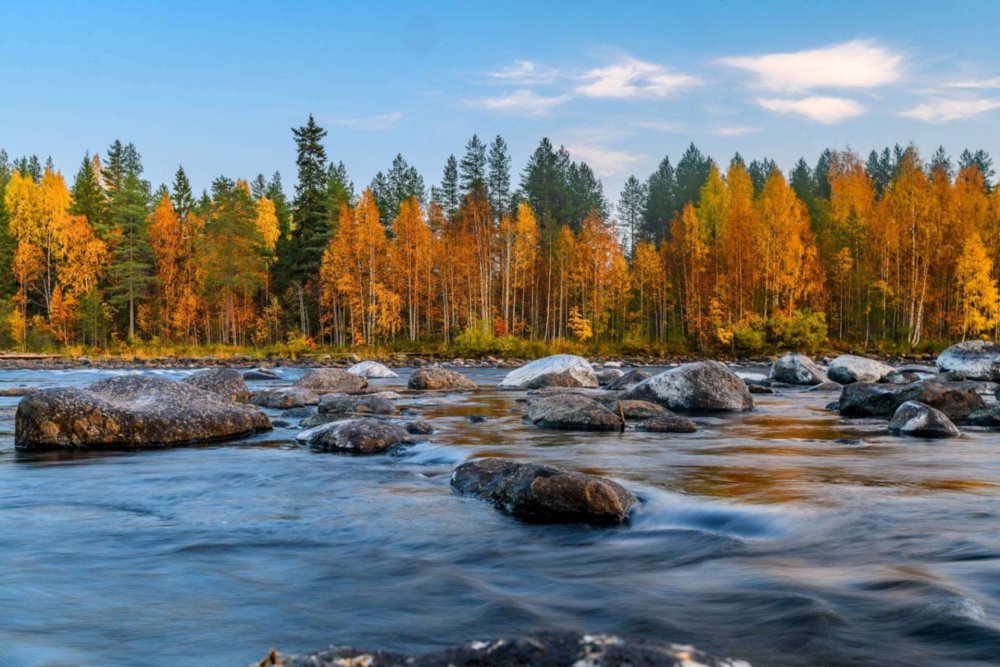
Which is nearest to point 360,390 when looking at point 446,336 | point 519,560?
point 519,560

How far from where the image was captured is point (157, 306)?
56938 mm

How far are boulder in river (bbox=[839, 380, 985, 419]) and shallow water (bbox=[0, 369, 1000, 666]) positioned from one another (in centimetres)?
359

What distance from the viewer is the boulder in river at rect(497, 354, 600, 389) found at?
1788 cm

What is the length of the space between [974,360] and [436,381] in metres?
14.5

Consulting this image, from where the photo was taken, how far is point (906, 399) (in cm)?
1117

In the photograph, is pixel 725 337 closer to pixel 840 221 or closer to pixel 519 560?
pixel 840 221

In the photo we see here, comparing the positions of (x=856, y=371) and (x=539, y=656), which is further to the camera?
(x=856, y=371)

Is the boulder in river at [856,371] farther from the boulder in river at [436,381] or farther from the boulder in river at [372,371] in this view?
the boulder in river at [372,371]

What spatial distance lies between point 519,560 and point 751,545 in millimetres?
1419

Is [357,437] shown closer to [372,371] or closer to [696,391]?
[696,391]

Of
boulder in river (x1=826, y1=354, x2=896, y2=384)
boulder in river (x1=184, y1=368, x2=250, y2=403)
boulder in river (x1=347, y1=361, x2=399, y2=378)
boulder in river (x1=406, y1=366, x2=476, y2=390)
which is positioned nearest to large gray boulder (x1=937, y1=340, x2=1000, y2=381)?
boulder in river (x1=826, y1=354, x2=896, y2=384)

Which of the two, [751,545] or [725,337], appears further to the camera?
[725,337]

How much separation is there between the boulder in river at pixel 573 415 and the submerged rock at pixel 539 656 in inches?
322

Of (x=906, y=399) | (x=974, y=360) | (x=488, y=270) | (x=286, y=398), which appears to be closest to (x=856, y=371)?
(x=974, y=360)
